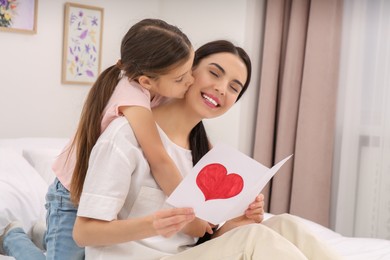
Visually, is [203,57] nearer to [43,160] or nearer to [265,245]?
[265,245]

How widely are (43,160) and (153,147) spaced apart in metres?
1.22

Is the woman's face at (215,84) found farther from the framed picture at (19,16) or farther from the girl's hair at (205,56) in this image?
the framed picture at (19,16)

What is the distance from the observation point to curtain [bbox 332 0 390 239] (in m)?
2.83

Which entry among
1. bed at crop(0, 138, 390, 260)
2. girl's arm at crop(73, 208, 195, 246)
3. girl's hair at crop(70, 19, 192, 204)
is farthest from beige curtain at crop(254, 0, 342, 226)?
girl's arm at crop(73, 208, 195, 246)

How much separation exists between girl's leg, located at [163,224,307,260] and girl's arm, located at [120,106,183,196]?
6.5 inches

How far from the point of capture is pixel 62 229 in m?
1.44

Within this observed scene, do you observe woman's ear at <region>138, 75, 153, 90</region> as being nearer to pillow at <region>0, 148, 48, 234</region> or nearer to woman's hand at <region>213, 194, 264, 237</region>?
woman's hand at <region>213, 194, 264, 237</region>

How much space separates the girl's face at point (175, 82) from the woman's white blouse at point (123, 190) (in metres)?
0.10

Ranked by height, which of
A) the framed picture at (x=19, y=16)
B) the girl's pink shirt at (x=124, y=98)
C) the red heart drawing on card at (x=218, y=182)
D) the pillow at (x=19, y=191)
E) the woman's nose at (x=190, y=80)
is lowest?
the pillow at (x=19, y=191)

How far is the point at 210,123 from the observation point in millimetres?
3342

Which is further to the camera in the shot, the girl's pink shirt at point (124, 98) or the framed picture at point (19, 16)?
the framed picture at point (19, 16)

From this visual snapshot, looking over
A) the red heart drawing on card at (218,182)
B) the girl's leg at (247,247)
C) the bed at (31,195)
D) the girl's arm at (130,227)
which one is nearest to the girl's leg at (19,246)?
the bed at (31,195)

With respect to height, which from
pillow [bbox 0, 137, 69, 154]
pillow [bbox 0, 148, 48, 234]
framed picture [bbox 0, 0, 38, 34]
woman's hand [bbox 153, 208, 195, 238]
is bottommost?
pillow [bbox 0, 148, 48, 234]

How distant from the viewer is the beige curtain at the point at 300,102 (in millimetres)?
2992
